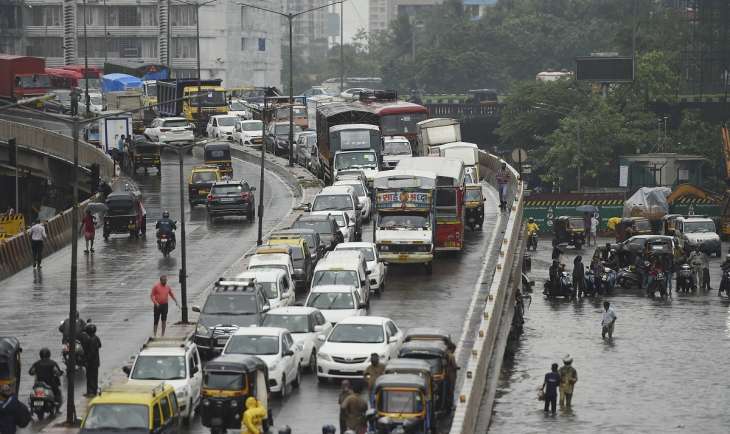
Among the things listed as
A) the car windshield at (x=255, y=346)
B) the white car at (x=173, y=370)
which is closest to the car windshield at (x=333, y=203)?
the car windshield at (x=255, y=346)

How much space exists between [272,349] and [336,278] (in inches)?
376

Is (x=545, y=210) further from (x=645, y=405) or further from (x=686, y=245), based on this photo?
(x=645, y=405)

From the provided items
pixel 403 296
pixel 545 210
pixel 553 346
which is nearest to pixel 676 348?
pixel 553 346

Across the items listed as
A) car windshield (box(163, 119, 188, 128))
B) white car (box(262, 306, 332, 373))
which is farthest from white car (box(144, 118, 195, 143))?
white car (box(262, 306, 332, 373))

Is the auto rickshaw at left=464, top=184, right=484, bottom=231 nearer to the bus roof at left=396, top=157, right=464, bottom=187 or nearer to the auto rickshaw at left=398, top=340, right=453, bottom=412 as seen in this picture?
the bus roof at left=396, top=157, right=464, bottom=187

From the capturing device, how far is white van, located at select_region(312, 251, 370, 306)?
4466cm

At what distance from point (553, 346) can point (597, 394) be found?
839 cm

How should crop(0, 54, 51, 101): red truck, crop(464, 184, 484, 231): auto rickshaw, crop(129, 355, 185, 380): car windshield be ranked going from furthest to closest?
crop(0, 54, 51, 101): red truck < crop(464, 184, 484, 231): auto rickshaw < crop(129, 355, 185, 380): car windshield

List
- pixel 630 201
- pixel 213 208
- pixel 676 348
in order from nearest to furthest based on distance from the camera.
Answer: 1. pixel 676 348
2. pixel 213 208
3. pixel 630 201

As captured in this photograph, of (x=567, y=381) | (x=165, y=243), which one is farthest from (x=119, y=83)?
(x=567, y=381)

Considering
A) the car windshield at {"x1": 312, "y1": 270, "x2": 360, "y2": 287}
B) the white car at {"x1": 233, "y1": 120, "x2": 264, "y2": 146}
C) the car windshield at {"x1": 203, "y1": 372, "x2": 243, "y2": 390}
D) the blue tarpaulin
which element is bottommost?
the car windshield at {"x1": 203, "y1": 372, "x2": 243, "y2": 390}

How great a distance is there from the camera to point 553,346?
57531mm

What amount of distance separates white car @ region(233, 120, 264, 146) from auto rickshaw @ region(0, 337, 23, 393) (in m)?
57.2

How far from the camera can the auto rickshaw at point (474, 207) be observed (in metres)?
61.2
